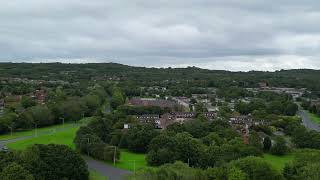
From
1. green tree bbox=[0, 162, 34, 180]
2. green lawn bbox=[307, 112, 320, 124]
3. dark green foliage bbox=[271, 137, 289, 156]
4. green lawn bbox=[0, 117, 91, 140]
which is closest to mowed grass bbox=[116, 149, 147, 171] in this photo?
green tree bbox=[0, 162, 34, 180]

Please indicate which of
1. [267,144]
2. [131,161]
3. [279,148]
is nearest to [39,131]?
[131,161]

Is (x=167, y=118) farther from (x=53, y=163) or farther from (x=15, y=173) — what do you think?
(x=15, y=173)

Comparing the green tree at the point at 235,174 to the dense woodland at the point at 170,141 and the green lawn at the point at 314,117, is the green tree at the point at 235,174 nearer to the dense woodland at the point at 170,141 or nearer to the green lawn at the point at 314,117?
the dense woodland at the point at 170,141

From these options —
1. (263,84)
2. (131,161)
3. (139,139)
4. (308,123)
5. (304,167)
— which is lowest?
(308,123)

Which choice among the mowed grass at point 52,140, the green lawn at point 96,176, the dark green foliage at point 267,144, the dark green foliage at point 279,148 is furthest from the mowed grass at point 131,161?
the dark green foliage at point 279,148

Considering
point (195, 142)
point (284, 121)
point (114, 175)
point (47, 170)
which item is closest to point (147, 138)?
point (195, 142)

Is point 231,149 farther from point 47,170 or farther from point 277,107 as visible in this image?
point 277,107
